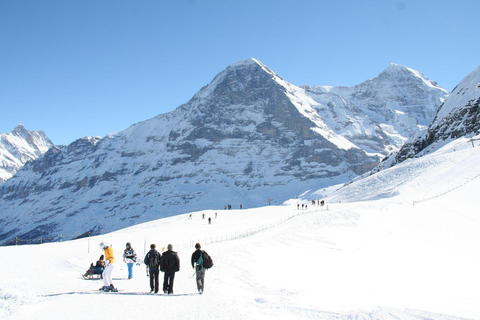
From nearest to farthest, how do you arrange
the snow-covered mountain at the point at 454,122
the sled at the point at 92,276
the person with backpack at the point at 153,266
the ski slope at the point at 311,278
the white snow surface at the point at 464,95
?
the ski slope at the point at 311,278 → the person with backpack at the point at 153,266 → the sled at the point at 92,276 → the snow-covered mountain at the point at 454,122 → the white snow surface at the point at 464,95

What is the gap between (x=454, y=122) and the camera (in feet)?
332

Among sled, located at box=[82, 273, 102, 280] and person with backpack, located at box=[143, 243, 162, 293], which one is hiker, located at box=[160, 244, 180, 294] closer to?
person with backpack, located at box=[143, 243, 162, 293]

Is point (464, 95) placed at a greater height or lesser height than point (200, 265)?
greater

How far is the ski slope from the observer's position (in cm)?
912

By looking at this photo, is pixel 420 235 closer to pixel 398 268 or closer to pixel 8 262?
pixel 398 268

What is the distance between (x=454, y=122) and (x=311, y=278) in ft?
339


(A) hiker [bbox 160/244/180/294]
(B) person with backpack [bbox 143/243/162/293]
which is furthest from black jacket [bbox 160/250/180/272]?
(B) person with backpack [bbox 143/243/162/293]

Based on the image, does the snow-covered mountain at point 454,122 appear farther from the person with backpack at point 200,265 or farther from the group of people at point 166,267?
the group of people at point 166,267

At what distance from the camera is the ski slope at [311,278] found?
9117 mm

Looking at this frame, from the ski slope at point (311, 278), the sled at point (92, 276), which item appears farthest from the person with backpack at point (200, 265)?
the sled at point (92, 276)

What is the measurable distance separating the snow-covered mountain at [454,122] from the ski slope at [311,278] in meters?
66.2

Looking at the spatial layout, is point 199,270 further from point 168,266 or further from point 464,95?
point 464,95

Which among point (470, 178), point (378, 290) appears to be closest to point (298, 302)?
point (378, 290)

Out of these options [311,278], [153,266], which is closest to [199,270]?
[153,266]
